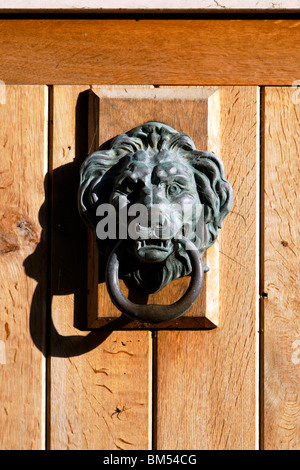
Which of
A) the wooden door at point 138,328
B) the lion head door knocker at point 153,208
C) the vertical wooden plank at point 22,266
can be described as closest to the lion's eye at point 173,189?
the lion head door knocker at point 153,208

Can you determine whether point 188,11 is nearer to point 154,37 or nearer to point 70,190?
point 154,37

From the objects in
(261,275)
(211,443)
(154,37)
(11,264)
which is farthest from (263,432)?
(154,37)

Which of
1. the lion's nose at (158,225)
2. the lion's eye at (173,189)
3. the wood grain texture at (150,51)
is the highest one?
the wood grain texture at (150,51)

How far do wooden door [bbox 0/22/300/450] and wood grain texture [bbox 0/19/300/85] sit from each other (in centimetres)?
1

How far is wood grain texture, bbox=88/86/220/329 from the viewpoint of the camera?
965mm

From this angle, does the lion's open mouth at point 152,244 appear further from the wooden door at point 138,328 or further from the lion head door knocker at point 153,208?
the wooden door at point 138,328

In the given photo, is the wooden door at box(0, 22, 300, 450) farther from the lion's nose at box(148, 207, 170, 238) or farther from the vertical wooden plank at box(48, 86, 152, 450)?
the lion's nose at box(148, 207, 170, 238)

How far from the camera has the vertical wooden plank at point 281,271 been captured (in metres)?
0.99

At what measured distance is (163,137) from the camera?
94cm

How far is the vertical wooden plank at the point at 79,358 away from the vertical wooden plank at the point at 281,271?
0.62 feet

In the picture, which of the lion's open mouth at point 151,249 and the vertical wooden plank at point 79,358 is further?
the vertical wooden plank at point 79,358

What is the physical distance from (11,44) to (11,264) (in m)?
0.34

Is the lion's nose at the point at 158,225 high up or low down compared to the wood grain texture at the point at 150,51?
down
